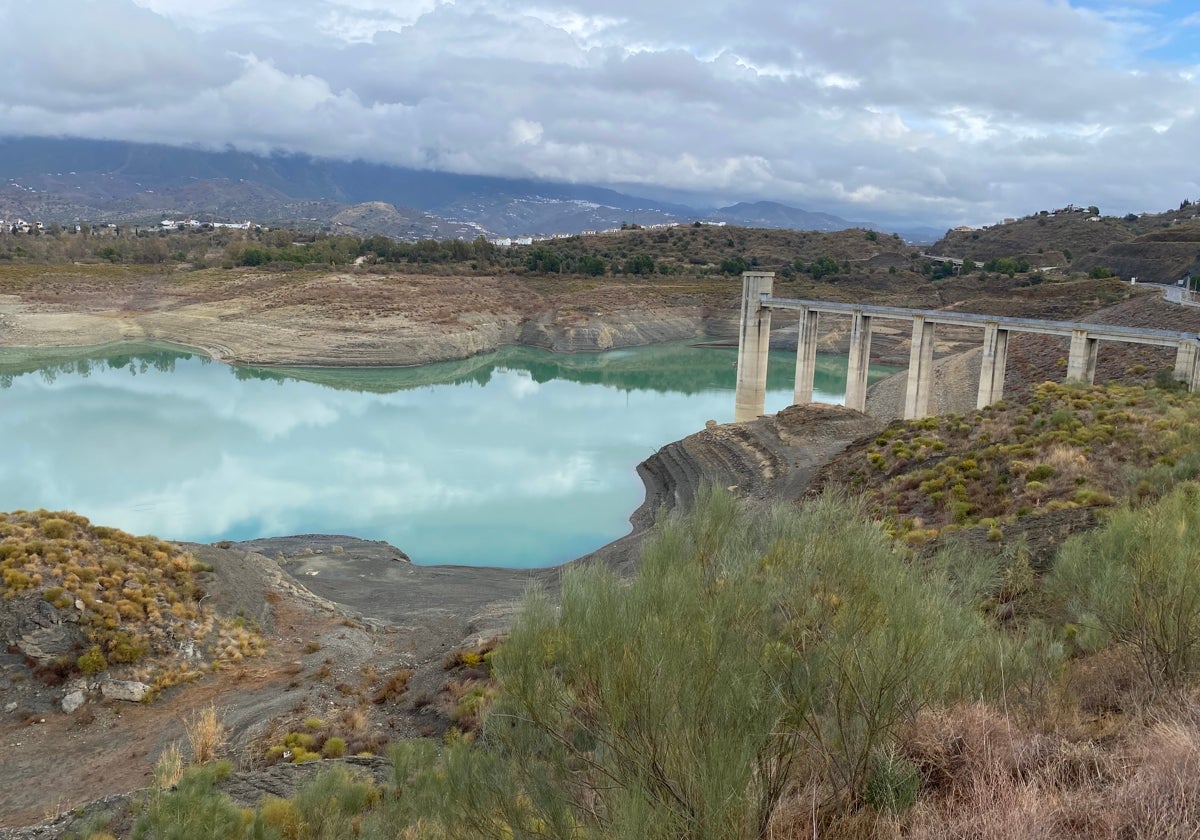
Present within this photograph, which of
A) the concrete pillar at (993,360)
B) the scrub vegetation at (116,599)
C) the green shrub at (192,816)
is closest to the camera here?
the green shrub at (192,816)

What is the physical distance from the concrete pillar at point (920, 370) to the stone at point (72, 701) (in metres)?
28.8

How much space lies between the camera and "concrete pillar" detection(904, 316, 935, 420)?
32250 mm

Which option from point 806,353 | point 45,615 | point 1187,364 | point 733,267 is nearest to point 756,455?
point 1187,364

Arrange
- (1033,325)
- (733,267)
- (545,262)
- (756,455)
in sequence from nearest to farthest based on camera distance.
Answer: (756,455), (1033,325), (545,262), (733,267)

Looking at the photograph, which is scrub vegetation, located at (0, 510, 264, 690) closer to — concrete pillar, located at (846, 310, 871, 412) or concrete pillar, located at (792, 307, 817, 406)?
concrete pillar, located at (846, 310, 871, 412)

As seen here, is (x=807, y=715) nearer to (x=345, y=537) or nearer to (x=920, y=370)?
(x=345, y=537)

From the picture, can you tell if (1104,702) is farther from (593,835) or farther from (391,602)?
(391,602)

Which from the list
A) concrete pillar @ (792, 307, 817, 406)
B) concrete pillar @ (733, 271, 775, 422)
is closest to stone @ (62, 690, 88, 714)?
concrete pillar @ (733, 271, 775, 422)

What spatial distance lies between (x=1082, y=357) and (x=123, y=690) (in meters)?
27.3

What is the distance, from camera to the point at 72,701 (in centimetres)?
1105

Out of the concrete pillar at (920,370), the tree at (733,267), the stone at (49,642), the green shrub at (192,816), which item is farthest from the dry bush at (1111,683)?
the tree at (733,267)

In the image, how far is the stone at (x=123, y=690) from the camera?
449 inches

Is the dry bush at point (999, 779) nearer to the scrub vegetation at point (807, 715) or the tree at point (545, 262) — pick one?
the scrub vegetation at point (807, 715)

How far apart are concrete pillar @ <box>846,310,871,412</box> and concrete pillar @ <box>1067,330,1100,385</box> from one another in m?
10.0
